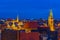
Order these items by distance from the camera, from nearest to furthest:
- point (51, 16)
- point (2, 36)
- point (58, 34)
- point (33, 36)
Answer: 1. point (33, 36)
2. point (2, 36)
3. point (58, 34)
4. point (51, 16)

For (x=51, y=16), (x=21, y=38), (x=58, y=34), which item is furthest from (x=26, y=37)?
(x=51, y=16)

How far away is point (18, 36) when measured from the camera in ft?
50.4

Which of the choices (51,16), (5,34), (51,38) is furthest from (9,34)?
(51,16)

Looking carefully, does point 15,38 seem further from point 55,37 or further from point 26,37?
point 55,37

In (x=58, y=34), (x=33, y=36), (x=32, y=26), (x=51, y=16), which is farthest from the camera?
(x=51, y=16)

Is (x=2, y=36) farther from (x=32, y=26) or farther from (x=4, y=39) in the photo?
(x=32, y=26)

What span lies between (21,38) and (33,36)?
2.62 feet

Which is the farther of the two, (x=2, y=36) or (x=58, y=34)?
(x=58, y=34)

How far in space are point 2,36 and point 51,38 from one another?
2816 mm

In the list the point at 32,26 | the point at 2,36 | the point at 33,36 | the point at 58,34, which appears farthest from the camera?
the point at 32,26

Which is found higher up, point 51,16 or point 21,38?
point 51,16

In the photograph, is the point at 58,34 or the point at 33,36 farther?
the point at 58,34

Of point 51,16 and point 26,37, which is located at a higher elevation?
point 51,16

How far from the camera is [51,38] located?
1680cm
